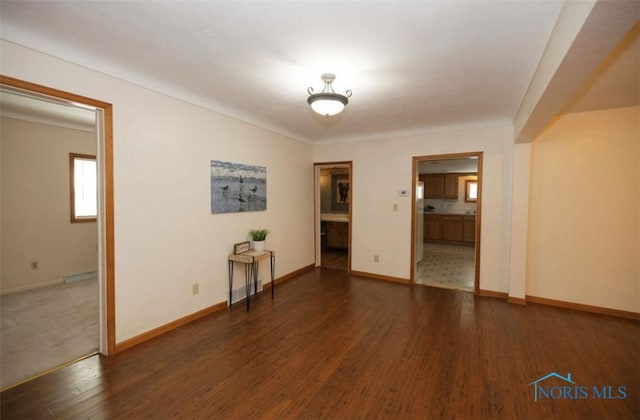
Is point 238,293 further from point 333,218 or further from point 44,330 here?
point 333,218

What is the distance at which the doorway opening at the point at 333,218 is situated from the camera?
5461 mm

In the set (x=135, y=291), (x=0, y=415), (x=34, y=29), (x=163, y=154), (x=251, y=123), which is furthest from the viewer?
(x=251, y=123)

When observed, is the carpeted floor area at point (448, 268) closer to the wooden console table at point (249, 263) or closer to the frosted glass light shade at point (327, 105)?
the wooden console table at point (249, 263)

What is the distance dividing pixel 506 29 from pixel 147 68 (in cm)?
277

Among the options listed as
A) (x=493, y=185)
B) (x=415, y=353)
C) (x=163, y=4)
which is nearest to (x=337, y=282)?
(x=415, y=353)

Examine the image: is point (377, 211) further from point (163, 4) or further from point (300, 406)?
point (163, 4)

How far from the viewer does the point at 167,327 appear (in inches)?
113

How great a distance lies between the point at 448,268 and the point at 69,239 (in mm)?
6691

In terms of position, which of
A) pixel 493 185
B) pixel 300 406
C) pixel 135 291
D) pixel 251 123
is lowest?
pixel 300 406

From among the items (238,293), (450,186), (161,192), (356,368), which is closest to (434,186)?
(450,186)

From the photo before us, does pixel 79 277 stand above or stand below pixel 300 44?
below

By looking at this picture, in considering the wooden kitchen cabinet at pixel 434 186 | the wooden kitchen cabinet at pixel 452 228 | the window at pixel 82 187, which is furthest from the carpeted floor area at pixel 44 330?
the wooden kitchen cabinet at pixel 434 186

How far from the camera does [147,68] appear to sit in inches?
95.0

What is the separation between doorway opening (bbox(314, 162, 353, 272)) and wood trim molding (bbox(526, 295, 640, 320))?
2.78 metres
